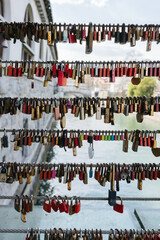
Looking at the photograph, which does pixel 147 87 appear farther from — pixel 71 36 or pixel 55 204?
pixel 55 204

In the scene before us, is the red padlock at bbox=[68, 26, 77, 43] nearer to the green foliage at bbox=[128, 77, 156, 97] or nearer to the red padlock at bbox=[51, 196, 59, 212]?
the red padlock at bbox=[51, 196, 59, 212]

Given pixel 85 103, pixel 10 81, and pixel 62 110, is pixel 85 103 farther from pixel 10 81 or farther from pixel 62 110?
pixel 10 81

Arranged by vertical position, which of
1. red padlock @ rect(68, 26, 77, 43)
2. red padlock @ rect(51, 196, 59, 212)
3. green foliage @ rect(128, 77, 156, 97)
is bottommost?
red padlock @ rect(51, 196, 59, 212)

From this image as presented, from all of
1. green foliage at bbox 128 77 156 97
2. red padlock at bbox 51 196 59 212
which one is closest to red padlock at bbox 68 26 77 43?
red padlock at bbox 51 196 59 212

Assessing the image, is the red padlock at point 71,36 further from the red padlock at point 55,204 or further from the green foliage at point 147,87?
the green foliage at point 147,87

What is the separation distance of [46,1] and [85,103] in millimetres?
10870

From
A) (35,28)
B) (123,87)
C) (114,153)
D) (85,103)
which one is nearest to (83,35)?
(35,28)

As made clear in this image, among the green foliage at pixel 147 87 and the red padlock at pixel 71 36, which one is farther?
the green foliage at pixel 147 87

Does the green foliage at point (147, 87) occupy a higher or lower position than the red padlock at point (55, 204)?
higher

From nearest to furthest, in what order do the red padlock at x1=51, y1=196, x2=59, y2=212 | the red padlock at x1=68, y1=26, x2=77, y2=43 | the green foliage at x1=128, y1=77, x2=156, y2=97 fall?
the red padlock at x1=51, y1=196, x2=59, y2=212 < the red padlock at x1=68, y1=26, x2=77, y2=43 < the green foliage at x1=128, y1=77, x2=156, y2=97

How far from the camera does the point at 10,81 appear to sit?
19.3 ft

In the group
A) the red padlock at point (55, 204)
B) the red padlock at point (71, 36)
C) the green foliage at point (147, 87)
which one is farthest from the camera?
the green foliage at point (147, 87)

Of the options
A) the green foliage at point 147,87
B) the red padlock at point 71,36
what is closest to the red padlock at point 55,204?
the red padlock at point 71,36

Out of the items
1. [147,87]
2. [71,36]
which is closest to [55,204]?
[71,36]
